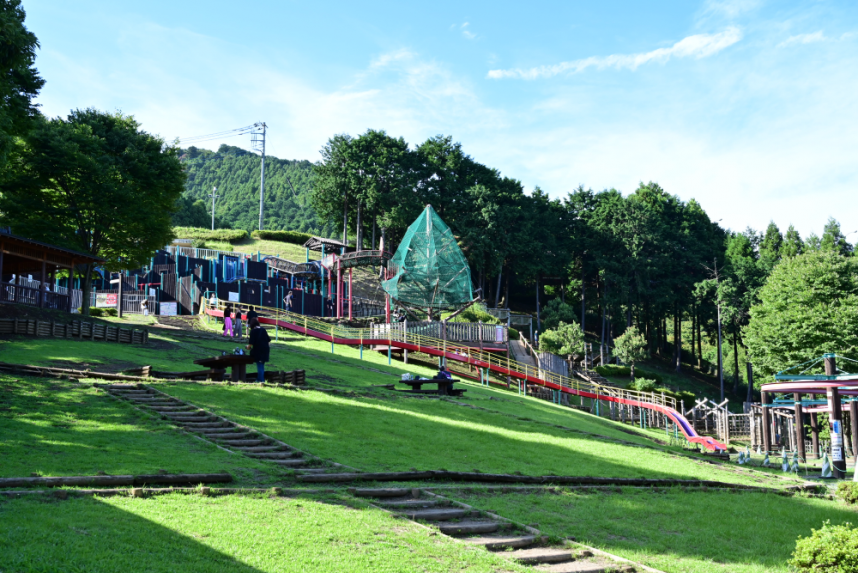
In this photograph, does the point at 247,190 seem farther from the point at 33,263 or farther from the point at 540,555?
the point at 540,555

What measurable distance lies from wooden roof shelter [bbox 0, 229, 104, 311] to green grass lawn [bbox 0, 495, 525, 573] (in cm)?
2562

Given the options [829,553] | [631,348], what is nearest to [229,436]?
[829,553]

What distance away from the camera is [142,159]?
37.8 m

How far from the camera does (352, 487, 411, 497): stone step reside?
414 inches

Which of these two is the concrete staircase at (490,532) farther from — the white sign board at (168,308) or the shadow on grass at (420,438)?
the white sign board at (168,308)

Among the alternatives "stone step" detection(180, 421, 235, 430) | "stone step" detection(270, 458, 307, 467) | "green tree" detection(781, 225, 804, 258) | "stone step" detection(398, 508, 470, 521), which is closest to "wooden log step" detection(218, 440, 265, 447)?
"stone step" detection(180, 421, 235, 430)

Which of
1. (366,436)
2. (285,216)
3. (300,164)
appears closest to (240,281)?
(366,436)

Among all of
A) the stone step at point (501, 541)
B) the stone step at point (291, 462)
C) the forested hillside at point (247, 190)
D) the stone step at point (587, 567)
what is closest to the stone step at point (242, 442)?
the stone step at point (291, 462)

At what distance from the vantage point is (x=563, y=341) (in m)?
49.0

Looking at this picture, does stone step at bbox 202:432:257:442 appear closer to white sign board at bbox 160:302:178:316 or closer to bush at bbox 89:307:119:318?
bush at bbox 89:307:119:318

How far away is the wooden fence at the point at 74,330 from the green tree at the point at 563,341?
29.4 m

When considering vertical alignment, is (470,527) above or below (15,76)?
below

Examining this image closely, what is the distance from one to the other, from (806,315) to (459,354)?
73.5 feet

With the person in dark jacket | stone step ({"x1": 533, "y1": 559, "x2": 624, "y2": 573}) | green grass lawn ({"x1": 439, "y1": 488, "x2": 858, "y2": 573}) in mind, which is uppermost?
the person in dark jacket
